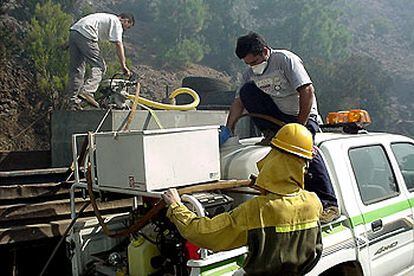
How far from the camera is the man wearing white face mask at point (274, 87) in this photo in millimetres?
3816

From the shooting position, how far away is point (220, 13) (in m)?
47.8

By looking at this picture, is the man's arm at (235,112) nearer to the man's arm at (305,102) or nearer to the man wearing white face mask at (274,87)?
the man wearing white face mask at (274,87)

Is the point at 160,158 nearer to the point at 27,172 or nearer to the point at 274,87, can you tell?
the point at 274,87

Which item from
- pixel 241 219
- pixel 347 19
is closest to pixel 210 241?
pixel 241 219

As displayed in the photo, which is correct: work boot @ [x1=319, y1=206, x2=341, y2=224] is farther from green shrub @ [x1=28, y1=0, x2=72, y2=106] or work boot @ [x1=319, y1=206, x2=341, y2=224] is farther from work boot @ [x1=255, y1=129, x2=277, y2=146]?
green shrub @ [x1=28, y1=0, x2=72, y2=106]

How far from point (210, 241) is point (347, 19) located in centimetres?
7690

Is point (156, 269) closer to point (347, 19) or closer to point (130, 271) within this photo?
point (130, 271)

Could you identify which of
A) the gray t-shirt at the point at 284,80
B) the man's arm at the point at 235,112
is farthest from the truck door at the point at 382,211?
the man's arm at the point at 235,112

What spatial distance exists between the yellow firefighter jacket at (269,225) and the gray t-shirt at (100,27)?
4.35 meters

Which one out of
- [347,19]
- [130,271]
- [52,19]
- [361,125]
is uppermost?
[347,19]

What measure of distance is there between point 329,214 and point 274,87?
115 cm

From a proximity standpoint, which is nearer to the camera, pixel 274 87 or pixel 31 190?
pixel 31 190

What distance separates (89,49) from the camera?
641cm

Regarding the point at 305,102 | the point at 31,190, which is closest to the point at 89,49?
the point at 31,190
